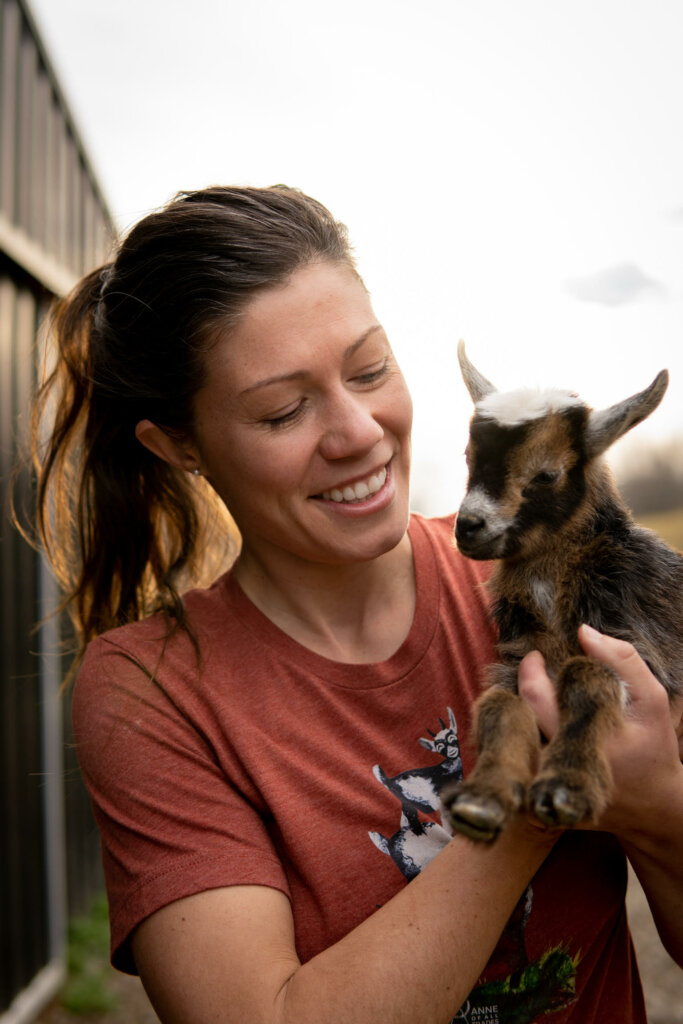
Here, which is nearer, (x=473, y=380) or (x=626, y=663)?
(x=626, y=663)

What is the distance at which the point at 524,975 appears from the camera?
6.62 feet

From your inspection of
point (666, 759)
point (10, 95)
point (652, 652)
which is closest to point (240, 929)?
point (666, 759)

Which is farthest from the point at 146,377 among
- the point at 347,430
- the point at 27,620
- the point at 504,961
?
the point at 27,620

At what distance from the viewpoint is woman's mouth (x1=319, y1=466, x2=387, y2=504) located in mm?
2232

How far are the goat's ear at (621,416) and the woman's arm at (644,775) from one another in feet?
1.69

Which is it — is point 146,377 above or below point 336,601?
above

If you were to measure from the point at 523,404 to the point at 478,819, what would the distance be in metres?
1.05

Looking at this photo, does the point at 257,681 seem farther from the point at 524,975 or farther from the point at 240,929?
the point at 524,975

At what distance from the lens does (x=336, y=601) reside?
97.2 inches

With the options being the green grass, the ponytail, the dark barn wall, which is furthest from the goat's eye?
the green grass

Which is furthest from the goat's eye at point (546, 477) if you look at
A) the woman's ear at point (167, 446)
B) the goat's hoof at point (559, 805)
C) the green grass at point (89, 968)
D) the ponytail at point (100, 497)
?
the green grass at point (89, 968)

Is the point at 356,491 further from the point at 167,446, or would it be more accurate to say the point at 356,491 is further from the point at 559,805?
the point at 559,805

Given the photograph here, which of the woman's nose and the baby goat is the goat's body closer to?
the baby goat

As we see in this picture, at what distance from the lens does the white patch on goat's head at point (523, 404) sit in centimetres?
228
